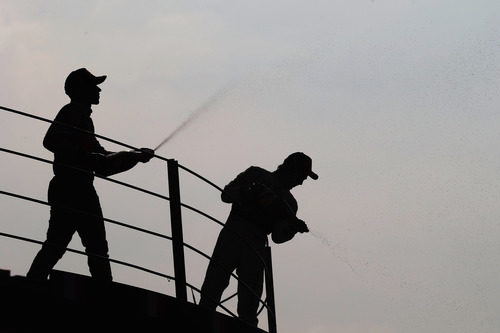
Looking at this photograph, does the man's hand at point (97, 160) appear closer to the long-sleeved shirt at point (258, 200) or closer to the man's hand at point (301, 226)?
the long-sleeved shirt at point (258, 200)

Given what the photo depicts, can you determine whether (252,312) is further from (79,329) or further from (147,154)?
(79,329)

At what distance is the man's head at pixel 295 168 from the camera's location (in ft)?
39.4

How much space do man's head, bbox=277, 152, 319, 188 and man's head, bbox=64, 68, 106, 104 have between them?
2.72m

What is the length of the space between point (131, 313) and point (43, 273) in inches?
30.6

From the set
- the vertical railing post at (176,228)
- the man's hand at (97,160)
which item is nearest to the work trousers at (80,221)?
the man's hand at (97,160)

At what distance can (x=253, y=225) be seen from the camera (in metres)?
11.8

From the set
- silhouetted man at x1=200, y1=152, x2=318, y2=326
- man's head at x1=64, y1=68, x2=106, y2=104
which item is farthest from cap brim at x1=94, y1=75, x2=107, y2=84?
silhouetted man at x1=200, y1=152, x2=318, y2=326

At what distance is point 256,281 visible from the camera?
11.7 metres

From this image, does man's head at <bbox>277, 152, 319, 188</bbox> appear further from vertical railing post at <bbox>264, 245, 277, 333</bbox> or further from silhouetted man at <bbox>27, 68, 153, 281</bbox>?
silhouetted man at <bbox>27, 68, 153, 281</bbox>

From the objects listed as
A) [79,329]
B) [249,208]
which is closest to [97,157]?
[79,329]

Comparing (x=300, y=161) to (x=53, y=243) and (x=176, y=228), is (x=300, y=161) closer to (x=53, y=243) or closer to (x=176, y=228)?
(x=176, y=228)

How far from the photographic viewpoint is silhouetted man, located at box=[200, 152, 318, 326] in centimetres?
1147

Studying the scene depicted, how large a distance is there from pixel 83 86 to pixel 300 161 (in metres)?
2.91

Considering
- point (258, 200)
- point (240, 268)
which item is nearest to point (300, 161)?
point (258, 200)
